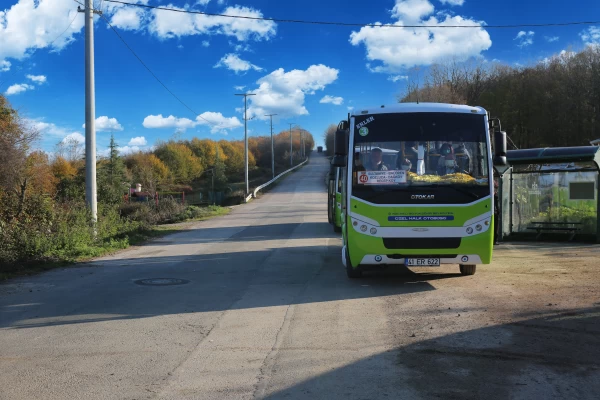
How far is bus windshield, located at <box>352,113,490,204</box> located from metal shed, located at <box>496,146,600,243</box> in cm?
647

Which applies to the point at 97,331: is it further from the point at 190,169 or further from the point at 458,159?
the point at 190,169

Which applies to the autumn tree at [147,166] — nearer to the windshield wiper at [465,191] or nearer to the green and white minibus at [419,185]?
the green and white minibus at [419,185]

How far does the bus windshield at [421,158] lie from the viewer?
28.0 ft

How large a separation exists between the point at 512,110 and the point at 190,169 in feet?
197

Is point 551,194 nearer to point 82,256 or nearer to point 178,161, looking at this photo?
point 82,256

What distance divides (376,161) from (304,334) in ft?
12.6

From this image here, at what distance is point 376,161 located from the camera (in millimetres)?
8766

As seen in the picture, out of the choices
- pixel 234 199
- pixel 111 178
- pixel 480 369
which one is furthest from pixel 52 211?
pixel 111 178

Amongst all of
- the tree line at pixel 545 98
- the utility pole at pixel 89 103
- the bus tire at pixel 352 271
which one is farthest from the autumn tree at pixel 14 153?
the tree line at pixel 545 98

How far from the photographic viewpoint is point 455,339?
570 centimetres

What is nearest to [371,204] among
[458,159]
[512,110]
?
[458,159]

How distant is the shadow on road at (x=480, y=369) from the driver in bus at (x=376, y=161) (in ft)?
11.6

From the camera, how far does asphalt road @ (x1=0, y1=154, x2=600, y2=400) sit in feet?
14.5

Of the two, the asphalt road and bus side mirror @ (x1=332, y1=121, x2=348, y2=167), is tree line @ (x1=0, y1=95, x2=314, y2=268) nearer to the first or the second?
the asphalt road
